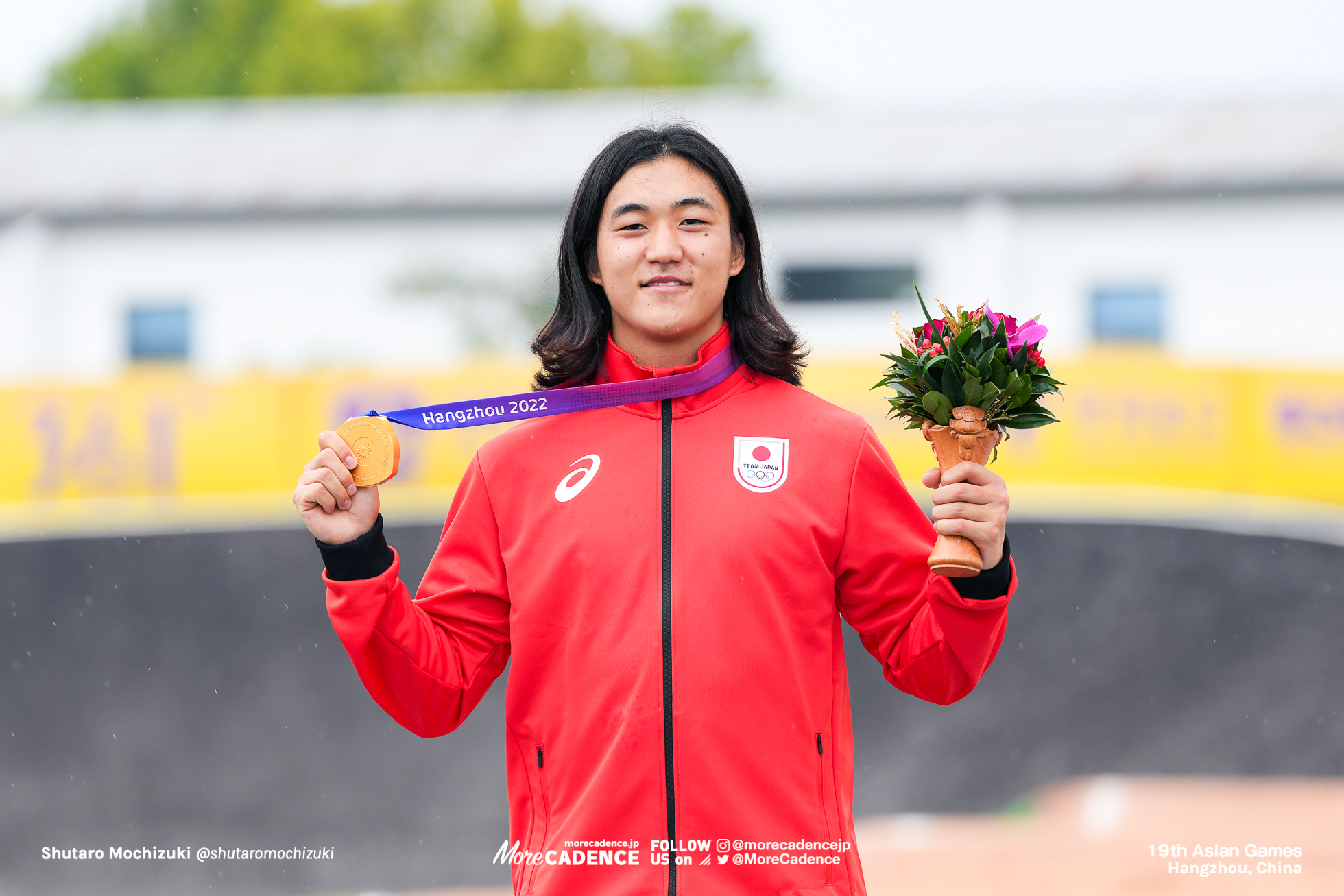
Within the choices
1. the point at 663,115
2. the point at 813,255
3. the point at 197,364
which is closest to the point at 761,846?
the point at 663,115

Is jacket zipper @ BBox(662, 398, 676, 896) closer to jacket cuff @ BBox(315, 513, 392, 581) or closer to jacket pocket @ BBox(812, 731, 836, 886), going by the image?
jacket pocket @ BBox(812, 731, 836, 886)

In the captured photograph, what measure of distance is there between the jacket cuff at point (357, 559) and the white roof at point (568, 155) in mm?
14417

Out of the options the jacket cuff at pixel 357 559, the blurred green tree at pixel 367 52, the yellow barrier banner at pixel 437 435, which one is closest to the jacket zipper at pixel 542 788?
the jacket cuff at pixel 357 559

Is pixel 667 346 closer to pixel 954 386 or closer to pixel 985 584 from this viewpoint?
pixel 954 386

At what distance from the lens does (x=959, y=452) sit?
7.89 feet

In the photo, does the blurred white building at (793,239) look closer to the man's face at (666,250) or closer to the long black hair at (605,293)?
the long black hair at (605,293)

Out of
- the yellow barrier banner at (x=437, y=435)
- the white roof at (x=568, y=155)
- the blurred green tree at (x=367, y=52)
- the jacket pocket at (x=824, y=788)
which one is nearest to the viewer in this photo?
the jacket pocket at (x=824, y=788)

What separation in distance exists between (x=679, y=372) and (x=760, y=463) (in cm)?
26

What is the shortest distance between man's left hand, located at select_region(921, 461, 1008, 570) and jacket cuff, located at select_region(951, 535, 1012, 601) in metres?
0.02

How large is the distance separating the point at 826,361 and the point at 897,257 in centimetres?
871

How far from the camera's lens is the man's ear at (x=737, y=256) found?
2.72 meters

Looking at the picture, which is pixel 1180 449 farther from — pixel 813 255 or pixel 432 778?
pixel 813 255

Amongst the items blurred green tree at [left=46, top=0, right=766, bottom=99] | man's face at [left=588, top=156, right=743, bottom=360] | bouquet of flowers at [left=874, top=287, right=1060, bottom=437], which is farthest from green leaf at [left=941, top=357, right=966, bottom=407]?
blurred green tree at [left=46, top=0, right=766, bottom=99]

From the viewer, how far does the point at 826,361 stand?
31.5ft
